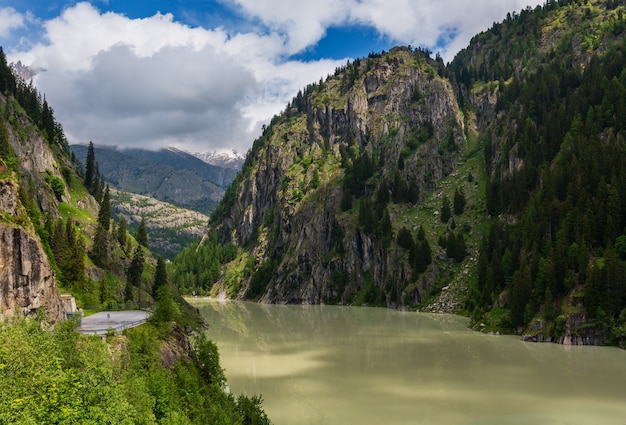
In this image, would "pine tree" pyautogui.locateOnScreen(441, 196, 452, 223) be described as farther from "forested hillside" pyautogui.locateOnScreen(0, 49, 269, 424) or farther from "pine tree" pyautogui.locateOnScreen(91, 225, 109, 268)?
"pine tree" pyautogui.locateOnScreen(91, 225, 109, 268)

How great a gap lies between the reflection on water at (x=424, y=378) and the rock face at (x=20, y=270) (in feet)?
67.4

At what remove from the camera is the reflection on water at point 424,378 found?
38.9 meters

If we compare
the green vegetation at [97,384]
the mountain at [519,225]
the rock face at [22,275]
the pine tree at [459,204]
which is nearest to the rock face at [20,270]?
the rock face at [22,275]

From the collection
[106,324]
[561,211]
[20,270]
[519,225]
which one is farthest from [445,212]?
[20,270]

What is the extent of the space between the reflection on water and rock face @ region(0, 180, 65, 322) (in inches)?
809

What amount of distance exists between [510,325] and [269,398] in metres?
59.0

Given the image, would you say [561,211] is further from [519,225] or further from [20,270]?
[20,270]

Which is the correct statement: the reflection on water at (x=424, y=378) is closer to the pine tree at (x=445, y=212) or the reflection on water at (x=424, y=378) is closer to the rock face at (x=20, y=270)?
the rock face at (x=20, y=270)

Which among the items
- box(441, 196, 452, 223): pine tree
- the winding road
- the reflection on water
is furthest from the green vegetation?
box(441, 196, 452, 223): pine tree

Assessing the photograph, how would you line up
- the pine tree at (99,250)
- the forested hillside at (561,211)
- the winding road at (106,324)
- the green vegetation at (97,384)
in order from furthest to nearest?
the pine tree at (99,250), the forested hillside at (561,211), the winding road at (106,324), the green vegetation at (97,384)

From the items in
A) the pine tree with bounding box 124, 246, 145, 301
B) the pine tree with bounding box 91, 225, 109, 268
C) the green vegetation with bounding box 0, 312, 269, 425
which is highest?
the pine tree with bounding box 91, 225, 109, 268

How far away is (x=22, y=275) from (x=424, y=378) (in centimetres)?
4067

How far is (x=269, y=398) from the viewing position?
150 feet

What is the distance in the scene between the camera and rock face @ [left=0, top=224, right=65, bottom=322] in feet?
122
